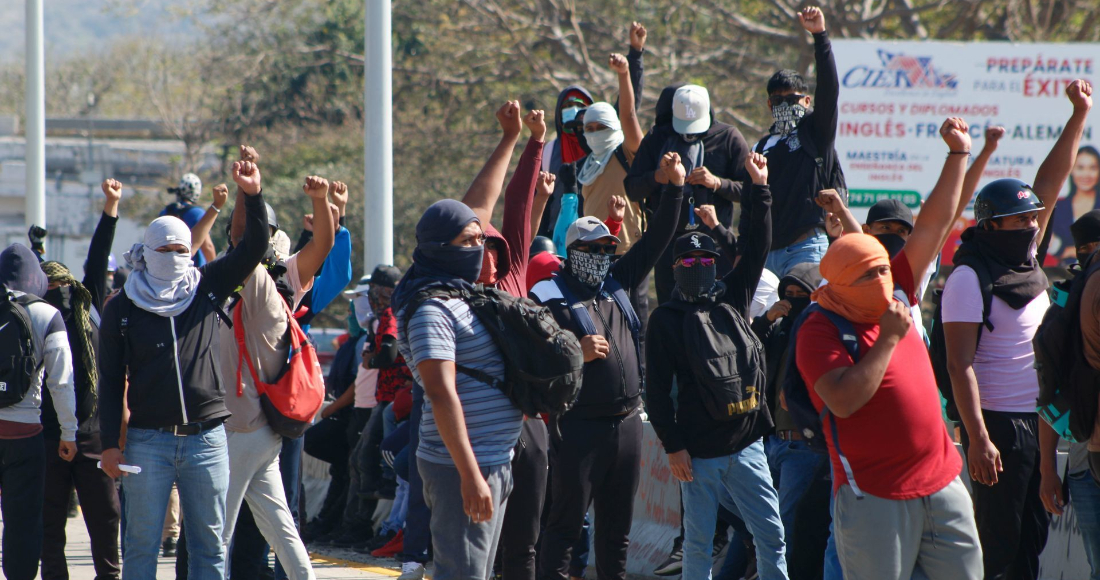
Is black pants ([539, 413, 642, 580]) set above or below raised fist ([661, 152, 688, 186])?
below

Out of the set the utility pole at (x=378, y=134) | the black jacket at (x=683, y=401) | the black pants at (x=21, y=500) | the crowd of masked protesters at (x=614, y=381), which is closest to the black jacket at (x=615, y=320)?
the crowd of masked protesters at (x=614, y=381)

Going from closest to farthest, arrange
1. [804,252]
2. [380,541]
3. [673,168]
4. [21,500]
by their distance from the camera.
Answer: [673,168], [21,500], [804,252], [380,541]

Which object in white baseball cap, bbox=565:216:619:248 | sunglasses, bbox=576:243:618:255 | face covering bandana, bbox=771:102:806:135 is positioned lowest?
sunglasses, bbox=576:243:618:255

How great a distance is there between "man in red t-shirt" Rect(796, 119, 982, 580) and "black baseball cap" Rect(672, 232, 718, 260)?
5.11 ft

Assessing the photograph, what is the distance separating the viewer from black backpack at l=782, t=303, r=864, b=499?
434cm

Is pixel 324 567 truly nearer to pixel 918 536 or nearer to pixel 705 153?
pixel 705 153

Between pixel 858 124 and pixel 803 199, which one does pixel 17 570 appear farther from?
pixel 858 124

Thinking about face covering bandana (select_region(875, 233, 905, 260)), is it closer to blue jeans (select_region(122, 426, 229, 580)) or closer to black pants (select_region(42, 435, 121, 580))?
blue jeans (select_region(122, 426, 229, 580))

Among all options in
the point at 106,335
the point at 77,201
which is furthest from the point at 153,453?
the point at 77,201

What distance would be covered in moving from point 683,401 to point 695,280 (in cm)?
57

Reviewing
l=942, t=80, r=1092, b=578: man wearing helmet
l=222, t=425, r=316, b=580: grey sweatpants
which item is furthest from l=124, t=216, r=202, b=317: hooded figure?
l=942, t=80, r=1092, b=578: man wearing helmet

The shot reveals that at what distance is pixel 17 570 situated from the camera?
6453mm

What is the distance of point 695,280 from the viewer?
19.6 ft

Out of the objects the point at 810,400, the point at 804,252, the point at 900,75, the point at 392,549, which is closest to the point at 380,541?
the point at 392,549
